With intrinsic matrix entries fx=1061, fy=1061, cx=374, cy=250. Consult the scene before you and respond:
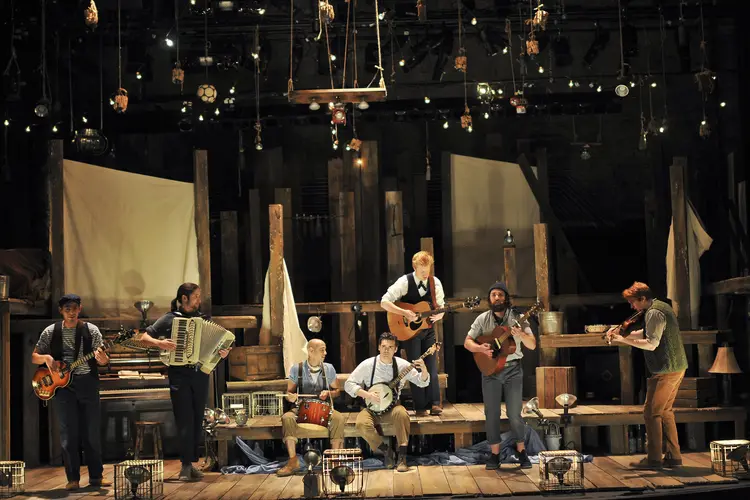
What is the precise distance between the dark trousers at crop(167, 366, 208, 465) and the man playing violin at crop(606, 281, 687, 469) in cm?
415

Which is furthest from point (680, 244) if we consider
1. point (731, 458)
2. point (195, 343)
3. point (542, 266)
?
point (195, 343)

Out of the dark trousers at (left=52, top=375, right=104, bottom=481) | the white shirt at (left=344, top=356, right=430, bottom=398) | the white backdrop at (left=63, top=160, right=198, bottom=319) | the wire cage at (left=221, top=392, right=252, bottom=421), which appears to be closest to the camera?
the dark trousers at (left=52, top=375, right=104, bottom=481)

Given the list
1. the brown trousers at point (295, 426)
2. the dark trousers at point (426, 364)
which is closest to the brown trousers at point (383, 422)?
the brown trousers at point (295, 426)

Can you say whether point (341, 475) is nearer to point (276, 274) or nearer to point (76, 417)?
point (76, 417)

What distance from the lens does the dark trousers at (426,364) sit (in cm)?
1162

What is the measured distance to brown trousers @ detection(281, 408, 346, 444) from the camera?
1093 cm

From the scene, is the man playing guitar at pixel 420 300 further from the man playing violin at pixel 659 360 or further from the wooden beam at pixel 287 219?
the wooden beam at pixel 287 219

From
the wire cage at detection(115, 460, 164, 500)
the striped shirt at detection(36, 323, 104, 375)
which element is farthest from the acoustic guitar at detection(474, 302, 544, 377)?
the striped shirt at detection(36, 323, 104, 375)

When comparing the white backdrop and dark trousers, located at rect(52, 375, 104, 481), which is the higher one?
the white backdrop

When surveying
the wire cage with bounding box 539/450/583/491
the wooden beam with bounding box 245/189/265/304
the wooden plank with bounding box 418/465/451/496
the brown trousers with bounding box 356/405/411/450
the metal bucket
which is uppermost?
the wooden beam with bounding box 245/189/265/304

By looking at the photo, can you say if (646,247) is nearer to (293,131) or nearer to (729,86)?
(729,86)

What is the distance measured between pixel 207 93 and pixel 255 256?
2.22 m

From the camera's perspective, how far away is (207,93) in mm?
13344

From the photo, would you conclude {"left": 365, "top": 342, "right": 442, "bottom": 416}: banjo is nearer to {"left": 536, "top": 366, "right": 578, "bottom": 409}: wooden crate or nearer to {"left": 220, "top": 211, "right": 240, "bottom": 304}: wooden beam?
{"left": 536, "top": 366, "right": 578, "bottom": 409}: wooden crate
